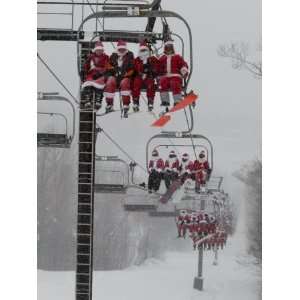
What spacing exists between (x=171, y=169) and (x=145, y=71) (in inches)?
11.8

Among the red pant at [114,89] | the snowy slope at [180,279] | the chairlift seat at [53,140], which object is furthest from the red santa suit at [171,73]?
the snowy slope at [180,279]

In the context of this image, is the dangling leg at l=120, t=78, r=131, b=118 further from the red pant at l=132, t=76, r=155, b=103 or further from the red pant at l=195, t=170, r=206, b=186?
the red pant at l=195, t=170, r=206, b=186

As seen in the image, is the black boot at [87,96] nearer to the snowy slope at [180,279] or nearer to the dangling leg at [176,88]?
the dangling leg at [176,88]

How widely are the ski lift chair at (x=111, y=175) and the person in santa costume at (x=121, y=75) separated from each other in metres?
0.14

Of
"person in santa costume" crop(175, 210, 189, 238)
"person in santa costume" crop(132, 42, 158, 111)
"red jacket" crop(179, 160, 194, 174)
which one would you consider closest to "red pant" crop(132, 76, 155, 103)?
"person in santa costume" crop(132, 42, 158, 111)

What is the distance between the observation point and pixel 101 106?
1857 mm

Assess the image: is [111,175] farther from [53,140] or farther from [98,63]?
[98,63]

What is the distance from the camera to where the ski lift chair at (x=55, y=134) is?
1.87m

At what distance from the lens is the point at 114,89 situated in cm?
186

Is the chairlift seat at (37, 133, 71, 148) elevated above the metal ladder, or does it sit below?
above

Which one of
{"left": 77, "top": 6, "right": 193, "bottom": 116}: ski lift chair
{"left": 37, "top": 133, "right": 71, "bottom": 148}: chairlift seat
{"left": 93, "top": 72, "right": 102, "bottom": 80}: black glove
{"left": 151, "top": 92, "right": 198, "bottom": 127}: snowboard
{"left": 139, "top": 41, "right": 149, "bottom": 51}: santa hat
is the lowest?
{"left": 37, "top": 133, "right": 71, "bottom": 148}: chairlift seat

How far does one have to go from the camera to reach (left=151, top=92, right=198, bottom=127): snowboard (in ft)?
6.02

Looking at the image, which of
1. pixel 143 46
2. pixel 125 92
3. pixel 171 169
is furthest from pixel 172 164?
pixel 143 46

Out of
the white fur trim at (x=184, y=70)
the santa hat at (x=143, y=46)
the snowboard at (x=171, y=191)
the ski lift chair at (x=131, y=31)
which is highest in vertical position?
the ski lift chair at (x=131, y=31)
